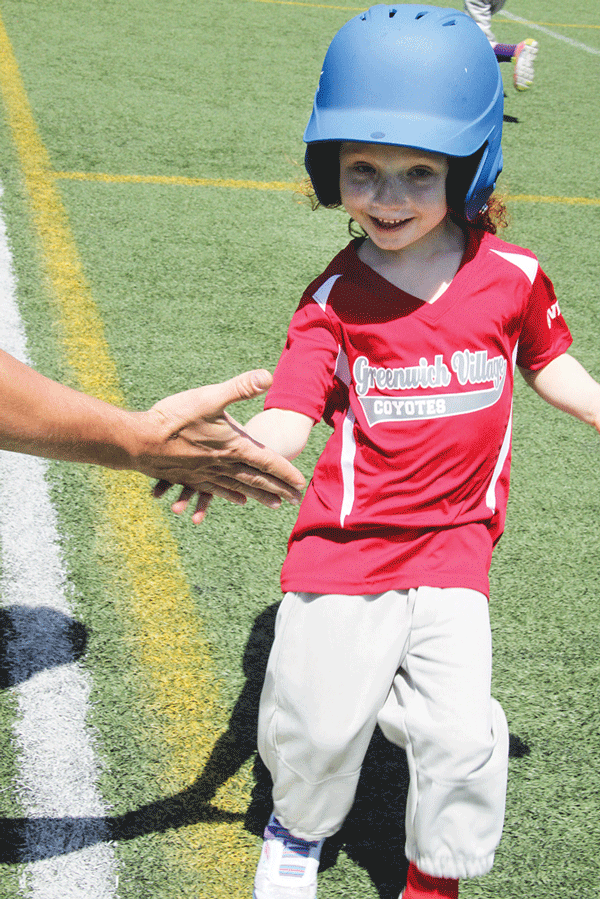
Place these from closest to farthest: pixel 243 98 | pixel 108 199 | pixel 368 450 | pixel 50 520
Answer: pixel 368 450, pixel 50 520, pixel 108 199, pixel 243 98

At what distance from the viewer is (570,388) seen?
208cm

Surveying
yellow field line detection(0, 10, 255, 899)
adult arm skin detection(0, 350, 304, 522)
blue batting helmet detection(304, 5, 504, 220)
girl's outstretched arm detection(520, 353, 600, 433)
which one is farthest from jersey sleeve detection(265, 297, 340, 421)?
yellow field line detection(0, 10, 255, 899)

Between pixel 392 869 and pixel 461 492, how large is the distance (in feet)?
2.68

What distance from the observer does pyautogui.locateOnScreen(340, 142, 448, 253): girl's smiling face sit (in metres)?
1.81

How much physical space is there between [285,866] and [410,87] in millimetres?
1532

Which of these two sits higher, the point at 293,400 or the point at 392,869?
the point at 293,400

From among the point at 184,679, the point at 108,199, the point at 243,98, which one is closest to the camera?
the point at 184,679

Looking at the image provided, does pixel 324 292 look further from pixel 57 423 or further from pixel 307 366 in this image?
pixel 57 423

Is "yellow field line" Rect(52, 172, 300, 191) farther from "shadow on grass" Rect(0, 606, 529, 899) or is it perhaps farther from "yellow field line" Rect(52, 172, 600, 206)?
"shadow on grass" Rect(0, 606, 529, 899)

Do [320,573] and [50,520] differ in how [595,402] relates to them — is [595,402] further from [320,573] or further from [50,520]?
[50,520]

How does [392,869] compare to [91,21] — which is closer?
[392,869]

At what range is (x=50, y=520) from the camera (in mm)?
2848

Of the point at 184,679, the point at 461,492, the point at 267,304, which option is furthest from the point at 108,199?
the point at 461,492

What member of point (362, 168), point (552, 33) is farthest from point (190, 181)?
point (552, 33)
